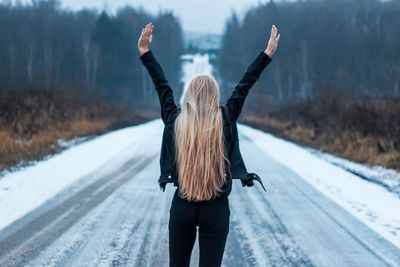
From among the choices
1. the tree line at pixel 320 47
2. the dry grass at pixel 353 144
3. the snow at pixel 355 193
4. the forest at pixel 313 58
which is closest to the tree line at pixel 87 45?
the forest at pixel 313 58

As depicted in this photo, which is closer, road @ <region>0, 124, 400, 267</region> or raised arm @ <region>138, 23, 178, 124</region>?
raised arm @ <region>138, 23, 178, 124</region>

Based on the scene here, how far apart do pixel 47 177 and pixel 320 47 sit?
63.6 metres

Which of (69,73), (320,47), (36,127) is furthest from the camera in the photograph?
(320,47)

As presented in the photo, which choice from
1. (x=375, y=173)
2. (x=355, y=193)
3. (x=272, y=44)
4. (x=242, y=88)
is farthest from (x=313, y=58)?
(x=242, y=88)

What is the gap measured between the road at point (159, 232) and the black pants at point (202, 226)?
2471 millimetres

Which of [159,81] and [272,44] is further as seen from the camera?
[272,44]

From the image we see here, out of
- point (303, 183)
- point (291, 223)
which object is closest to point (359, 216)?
point (291, 223)

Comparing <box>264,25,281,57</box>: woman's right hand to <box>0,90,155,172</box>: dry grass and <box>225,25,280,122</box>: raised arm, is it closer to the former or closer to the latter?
<box>225,25,280,122</box>: raised arm

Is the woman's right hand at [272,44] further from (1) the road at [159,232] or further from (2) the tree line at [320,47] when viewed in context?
(2) the tree line at [320,47]

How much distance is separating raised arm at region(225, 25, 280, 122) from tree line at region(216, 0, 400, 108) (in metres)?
52.2

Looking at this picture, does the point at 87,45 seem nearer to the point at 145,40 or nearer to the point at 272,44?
the point at 145,40

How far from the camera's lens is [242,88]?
3.67 meters

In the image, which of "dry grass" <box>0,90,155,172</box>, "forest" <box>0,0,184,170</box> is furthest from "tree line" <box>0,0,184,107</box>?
"dry grass" <box>0,90,155,172</box>

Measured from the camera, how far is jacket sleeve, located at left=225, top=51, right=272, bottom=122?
3598mm
